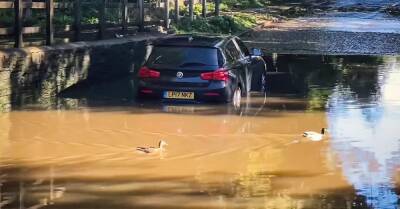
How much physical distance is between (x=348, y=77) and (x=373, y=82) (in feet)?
4.16

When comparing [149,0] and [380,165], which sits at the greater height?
[149,0]

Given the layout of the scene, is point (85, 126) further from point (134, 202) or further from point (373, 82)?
point (373, 82)

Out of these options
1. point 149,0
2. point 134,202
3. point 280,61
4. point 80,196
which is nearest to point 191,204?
point 134,202

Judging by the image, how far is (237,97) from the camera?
531 inches

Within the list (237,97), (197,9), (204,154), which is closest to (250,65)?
(237,97)

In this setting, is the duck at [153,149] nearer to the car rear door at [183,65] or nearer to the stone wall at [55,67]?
the car rear door at [183,65]

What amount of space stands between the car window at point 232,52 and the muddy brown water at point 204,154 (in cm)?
90

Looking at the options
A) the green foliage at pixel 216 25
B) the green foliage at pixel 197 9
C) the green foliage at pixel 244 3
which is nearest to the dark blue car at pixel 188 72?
the green foliage at pixel 216 25

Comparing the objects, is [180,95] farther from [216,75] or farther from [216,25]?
[216,25]

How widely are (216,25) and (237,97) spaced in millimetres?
20413

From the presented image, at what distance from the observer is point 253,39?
32.3 m

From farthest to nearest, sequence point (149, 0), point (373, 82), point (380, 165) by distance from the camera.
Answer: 1. point (149, 0)
2. point (373, 82)
3. point (380, 165)

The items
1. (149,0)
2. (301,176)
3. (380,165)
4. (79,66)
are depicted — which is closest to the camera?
(301,176)

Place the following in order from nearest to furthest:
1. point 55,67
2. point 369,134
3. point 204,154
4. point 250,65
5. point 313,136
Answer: point 204,154 → point 313,136 → point 369,134 → point 55,67 → point 250,65
